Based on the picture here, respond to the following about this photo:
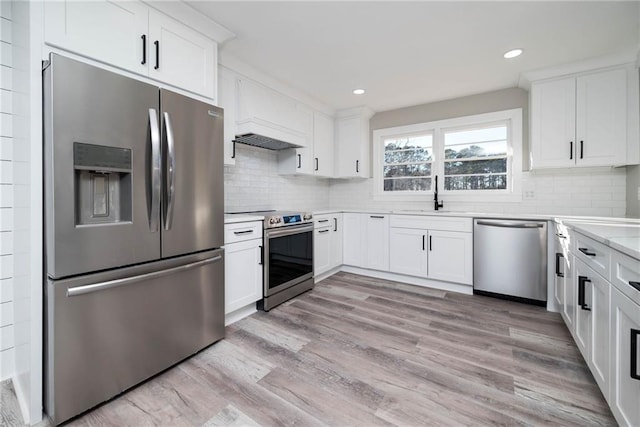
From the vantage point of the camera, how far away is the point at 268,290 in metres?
2.71

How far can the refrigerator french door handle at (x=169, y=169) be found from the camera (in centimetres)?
167

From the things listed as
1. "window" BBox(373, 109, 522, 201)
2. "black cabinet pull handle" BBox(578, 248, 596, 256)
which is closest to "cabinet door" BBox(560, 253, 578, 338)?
"black cabinet pull handle" BBox(578, 248, 596, 256)

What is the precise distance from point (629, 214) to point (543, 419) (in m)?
2.69

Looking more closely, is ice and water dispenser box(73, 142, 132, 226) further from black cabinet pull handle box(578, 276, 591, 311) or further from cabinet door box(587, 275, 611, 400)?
black cabinet pull handle box(578, 276, 591, 311)

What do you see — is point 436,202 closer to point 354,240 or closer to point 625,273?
point 354,240

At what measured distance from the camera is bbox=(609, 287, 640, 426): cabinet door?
1.02 m

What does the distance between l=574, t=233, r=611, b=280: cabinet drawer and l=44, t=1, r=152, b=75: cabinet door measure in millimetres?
2854

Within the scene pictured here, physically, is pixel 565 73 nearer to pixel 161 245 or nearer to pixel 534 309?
pixel 534 309

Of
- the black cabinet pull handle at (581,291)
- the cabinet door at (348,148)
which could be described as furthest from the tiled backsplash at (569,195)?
the black cabinet pull handle at (581,291)

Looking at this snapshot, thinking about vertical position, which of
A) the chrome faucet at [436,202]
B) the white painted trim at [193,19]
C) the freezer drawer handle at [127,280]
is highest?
the white painted trim at [193,19]

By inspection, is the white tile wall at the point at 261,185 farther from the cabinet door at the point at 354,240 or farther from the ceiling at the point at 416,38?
the ceiling at the point at 416,38

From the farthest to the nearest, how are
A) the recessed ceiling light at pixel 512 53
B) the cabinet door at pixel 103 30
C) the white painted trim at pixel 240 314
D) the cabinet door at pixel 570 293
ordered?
the recessed ceiling light at pixel 512 53 → the white painted trim at pixel 240 314 → the cabinet door at pixel 570 293 → the cabinet door at pixel 103 30

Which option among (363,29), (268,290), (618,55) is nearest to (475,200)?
(618,55)

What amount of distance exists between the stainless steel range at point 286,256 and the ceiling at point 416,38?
5.26 ft
